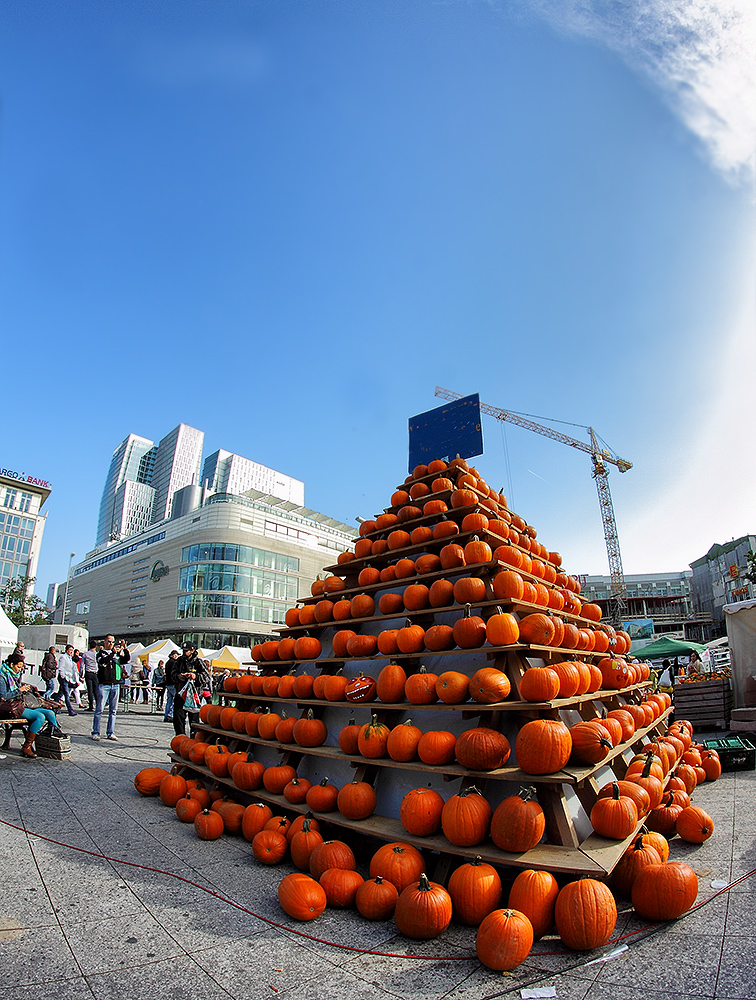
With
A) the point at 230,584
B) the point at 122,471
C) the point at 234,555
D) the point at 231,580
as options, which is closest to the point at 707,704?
the point at 230,584

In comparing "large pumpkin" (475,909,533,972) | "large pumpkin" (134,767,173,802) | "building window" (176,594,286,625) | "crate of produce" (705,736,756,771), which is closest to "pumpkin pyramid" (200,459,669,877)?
"large pumpkin" (475,909,533,972)

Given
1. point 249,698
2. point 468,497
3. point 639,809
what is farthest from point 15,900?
point 468,497

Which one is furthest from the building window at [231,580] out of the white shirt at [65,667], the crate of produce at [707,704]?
the crate of produce at [707,704]

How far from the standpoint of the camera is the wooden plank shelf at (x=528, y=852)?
2.97 metres

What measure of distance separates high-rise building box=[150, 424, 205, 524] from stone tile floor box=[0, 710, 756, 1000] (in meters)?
182

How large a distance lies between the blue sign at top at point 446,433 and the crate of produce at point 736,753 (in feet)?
22.7

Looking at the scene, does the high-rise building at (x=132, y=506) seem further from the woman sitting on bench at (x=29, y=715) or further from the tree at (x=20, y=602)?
the woman sitting on bench at (x=29, y=715)

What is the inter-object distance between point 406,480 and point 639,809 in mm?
4422

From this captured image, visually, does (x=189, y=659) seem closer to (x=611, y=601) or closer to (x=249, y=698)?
(x=249, y=698)

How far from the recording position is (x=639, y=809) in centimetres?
383

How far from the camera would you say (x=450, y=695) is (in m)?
3.93

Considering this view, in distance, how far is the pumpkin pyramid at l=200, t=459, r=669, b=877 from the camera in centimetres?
338

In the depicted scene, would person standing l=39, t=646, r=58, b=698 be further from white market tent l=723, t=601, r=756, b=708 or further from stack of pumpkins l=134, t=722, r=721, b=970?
white market tent l=723, t=601, r=756, b=708

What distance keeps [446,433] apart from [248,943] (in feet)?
34.7
